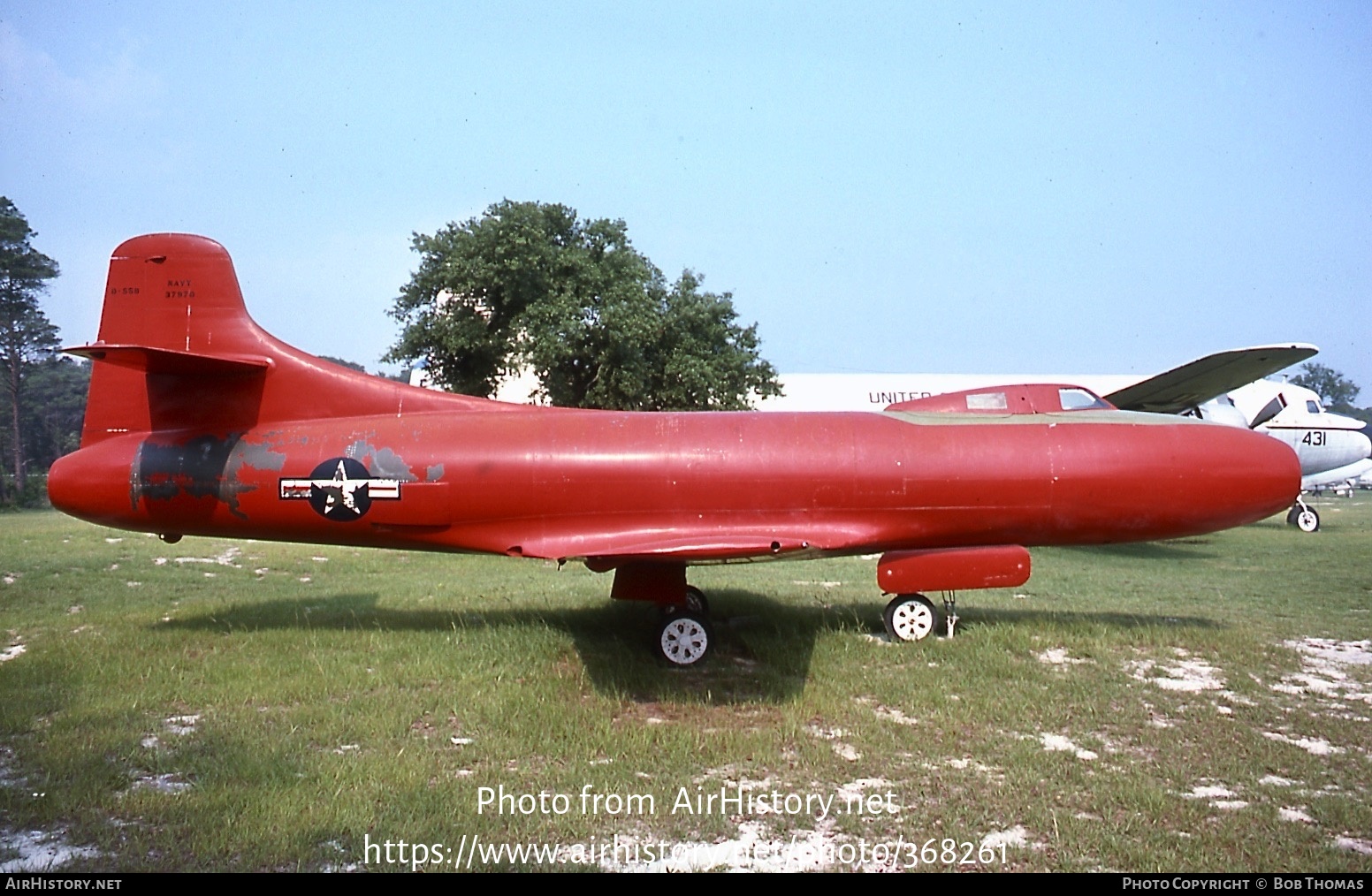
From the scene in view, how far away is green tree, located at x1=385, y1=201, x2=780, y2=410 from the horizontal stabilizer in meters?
11.9

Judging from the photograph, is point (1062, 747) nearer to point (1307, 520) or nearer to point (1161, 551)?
point (1161, 551)

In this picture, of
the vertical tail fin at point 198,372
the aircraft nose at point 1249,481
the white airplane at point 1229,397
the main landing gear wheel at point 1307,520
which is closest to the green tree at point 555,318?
the white airplane at point 1229,397

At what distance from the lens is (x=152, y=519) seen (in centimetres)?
836

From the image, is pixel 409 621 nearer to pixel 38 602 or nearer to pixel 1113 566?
pixel 38 602

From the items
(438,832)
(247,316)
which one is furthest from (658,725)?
(247,316)

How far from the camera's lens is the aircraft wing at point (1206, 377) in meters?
17.5

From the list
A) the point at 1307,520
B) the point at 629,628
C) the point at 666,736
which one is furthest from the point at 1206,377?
the point at 666,736

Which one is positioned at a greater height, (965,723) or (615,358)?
(615,358)

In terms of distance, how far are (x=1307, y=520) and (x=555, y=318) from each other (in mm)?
21692

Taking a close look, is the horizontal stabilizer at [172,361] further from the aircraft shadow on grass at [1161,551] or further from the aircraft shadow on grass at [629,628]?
the aircraft shadow on grass at [1161,551]

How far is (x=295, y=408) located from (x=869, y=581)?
898cm

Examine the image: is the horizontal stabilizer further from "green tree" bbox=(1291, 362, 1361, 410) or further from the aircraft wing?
"green tree" bbox=(1291, 362, 1361, 410)

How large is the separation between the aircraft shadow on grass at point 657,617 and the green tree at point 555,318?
1050 centimetres

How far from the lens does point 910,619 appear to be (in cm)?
904
